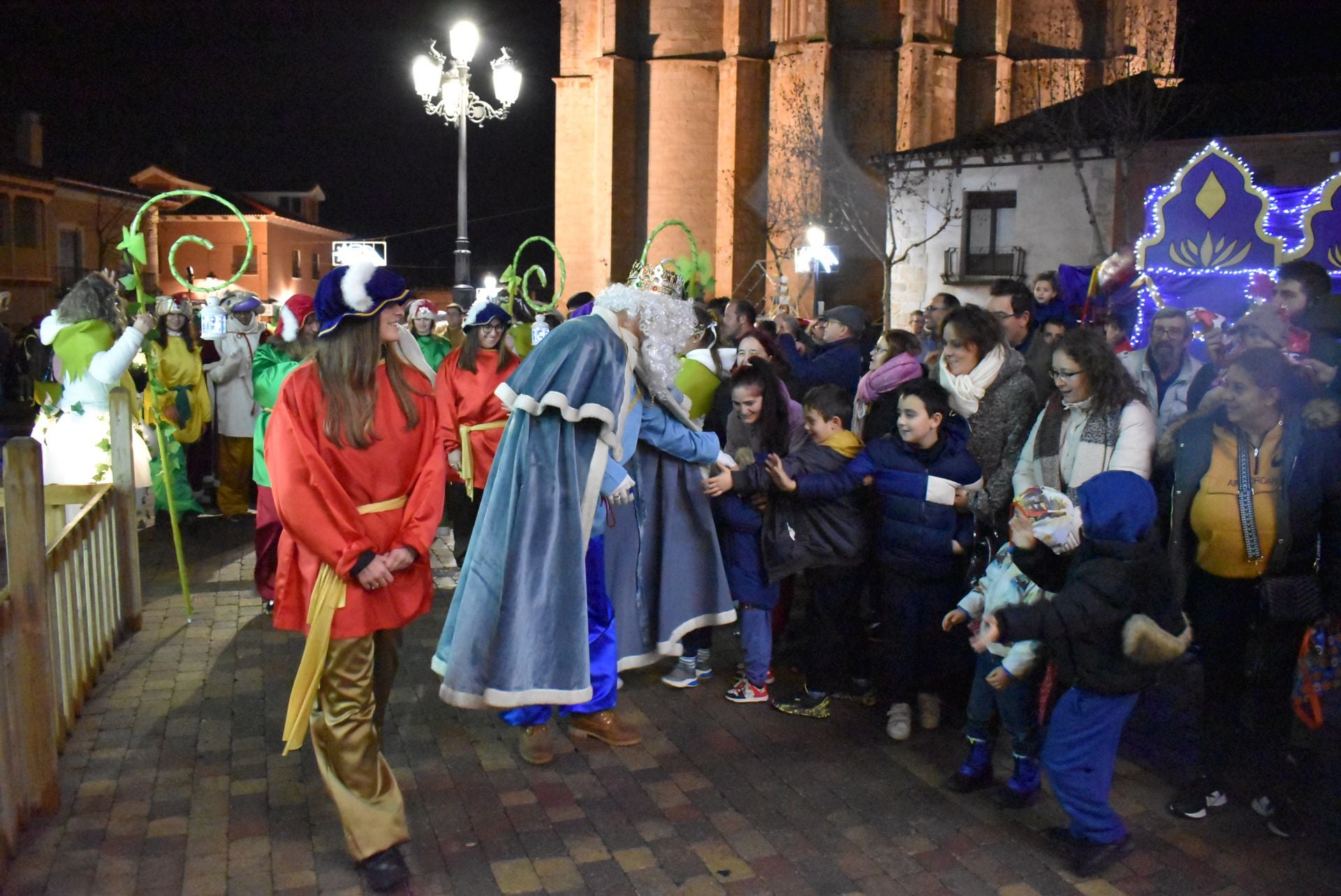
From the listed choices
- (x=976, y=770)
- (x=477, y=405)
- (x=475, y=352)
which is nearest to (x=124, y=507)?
(x=477, y=405)

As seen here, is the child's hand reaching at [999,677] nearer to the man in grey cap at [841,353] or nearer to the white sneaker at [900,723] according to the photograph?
the white sneaker at [900,723]

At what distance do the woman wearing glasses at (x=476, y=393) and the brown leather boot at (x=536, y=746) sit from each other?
8.02 feet

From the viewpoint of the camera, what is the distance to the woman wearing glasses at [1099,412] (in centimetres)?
475

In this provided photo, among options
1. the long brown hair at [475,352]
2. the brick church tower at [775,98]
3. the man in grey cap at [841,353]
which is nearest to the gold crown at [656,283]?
the long brown hair at [475,352]

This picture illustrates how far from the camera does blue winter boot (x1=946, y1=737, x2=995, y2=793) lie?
4.89 m

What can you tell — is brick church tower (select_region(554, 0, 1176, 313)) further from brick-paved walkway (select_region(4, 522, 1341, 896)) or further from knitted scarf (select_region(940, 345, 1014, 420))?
brick-paved walkway (select_region(4, 522, 1341, 896))

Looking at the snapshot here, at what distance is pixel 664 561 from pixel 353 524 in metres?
2.12

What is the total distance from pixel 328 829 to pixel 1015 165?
27922mm

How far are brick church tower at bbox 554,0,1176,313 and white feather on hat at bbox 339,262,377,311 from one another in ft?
113

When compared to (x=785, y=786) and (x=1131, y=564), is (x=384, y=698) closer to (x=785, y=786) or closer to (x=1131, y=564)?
(x=785, y=786)

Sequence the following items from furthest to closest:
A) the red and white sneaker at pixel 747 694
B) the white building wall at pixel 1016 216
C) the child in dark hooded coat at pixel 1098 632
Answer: the white building wall at pixel 1016 216 < the red and white sneaker at pixel 747 694 < the child in dark hooded coat at pixel 1098 632

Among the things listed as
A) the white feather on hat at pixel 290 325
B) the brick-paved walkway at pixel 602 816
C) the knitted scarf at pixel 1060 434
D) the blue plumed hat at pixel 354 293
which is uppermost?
the blue plumed hat at pixel 354 293

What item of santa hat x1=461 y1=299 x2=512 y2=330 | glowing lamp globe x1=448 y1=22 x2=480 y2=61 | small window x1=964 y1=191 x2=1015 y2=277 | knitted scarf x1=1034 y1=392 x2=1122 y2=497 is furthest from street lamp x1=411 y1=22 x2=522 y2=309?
small window x1=964 y1=191 x2=1015 y2=277

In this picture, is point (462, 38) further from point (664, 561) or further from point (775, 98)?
point (775, 98)
